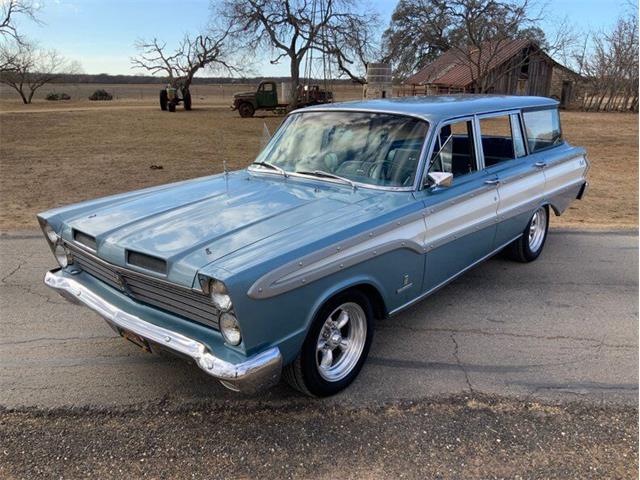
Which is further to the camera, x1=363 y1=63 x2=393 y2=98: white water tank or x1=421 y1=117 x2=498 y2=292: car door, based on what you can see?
x1=363 y1=63 x2=393 y2=98: white water tank

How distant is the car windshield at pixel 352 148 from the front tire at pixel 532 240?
218 centimetres

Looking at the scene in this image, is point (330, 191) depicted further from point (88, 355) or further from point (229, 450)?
point (88, 355)

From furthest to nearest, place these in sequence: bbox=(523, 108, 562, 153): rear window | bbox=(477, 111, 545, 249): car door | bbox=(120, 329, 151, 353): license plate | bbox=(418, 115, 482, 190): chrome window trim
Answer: bbox=(523, 108, 562, 153): rear window → bbox=(477, 111, 545, 249): car door → bbox=(418, 115, 482, 190): chrome window trim → bbox=(120, 329, 151, 353): license plate

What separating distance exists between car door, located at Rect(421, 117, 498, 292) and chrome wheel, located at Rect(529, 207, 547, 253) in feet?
4.30

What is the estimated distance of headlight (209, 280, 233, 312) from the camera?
7.59ft

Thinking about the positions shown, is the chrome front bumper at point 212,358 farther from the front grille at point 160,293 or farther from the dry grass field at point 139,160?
the dry grass field at point 139,160

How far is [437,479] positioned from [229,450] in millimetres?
1077

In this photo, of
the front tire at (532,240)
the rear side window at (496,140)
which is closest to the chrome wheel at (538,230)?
the front tire at (532,240)

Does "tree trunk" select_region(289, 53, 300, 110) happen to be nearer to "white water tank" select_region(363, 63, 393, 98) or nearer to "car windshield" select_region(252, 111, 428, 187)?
"white water tank" select_region(363, 63, 393, 98)

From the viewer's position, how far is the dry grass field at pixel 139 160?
8000mm

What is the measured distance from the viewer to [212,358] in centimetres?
241

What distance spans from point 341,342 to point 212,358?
3.26 feet

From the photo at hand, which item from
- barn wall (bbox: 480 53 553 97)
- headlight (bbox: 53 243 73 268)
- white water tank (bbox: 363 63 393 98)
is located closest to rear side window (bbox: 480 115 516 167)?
headlight (bbox: 53 243 73 268)

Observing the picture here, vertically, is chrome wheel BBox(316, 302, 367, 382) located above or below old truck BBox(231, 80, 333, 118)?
below
